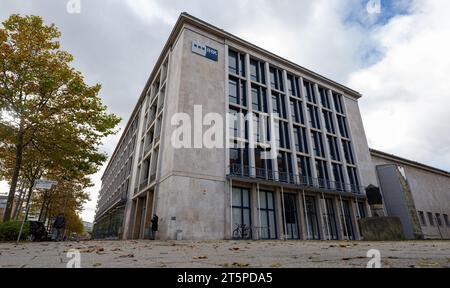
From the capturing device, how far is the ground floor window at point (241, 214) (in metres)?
18.3

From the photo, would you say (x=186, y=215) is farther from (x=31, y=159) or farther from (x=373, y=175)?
(x=373, y=175)

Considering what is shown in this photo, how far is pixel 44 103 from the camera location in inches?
575

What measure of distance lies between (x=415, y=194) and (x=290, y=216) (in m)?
25.3

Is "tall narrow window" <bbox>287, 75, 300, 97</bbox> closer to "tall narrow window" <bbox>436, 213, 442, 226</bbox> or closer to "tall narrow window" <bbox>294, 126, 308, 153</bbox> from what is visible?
"tall narrow window" <bbox>294, 126, 308, 153</bbox>

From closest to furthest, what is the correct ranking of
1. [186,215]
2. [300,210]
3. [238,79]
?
1. [186,215]
2. [300,210]
3. [238,79]

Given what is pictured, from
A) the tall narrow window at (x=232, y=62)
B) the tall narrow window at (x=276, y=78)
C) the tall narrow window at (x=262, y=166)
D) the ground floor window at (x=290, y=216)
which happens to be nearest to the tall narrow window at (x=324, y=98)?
the tall narrow window at (x=276, y=78)

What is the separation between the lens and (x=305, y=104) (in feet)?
89.6

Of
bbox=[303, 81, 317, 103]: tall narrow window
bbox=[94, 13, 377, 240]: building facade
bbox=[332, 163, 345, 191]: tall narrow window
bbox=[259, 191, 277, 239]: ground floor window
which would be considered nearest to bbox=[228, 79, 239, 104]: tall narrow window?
bbox=[94, 13, 377, 240]: building facade

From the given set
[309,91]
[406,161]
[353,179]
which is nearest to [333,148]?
[353,179]

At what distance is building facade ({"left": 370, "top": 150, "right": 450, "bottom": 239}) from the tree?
3105 centimetres
